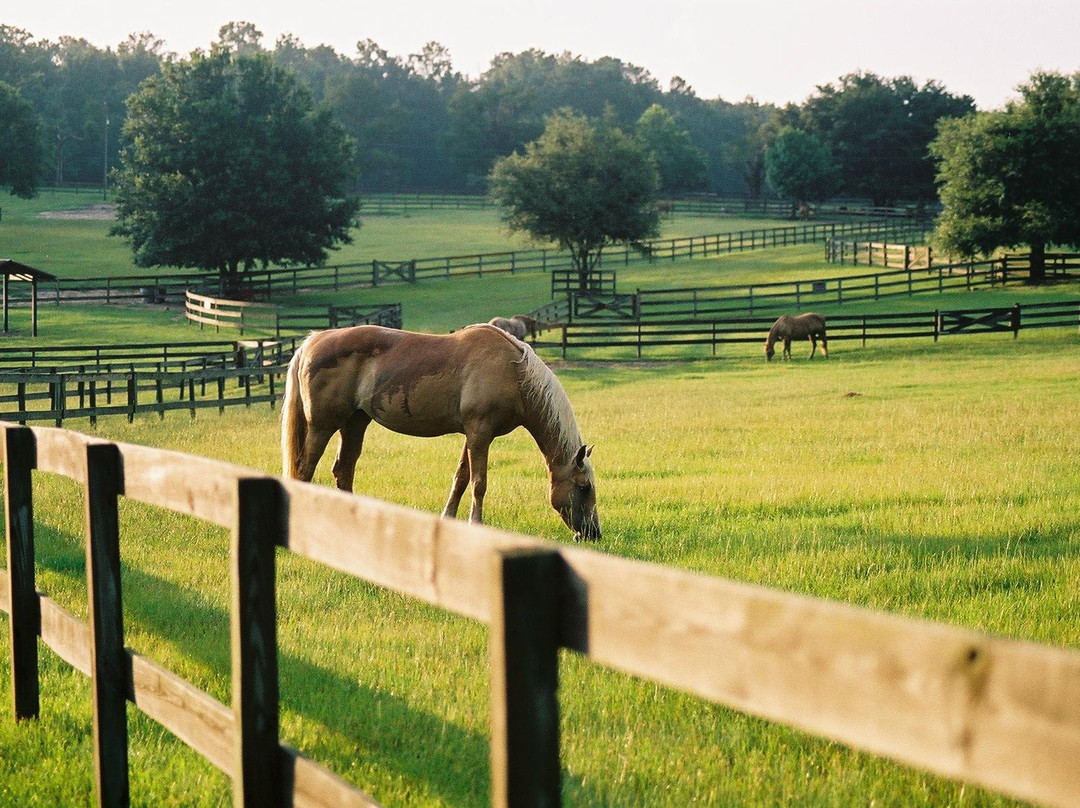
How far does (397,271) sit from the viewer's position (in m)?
55.4

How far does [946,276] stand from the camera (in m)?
46.0

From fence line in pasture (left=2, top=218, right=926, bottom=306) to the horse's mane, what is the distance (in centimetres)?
4125

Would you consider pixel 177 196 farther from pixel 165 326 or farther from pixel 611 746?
pixel 611 746

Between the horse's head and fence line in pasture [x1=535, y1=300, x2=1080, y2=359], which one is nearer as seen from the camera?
the horse's head

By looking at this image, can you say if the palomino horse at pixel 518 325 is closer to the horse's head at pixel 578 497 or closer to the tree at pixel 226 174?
the horse's head at pixel 578 497

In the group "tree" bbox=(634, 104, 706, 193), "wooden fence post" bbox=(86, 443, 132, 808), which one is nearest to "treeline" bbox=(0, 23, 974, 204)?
"tree" bbox=(634, 104, 706, 193)

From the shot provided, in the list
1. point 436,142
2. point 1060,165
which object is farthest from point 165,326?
point 436,142

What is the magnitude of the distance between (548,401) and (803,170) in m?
78.4

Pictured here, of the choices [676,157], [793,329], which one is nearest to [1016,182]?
[793,329]

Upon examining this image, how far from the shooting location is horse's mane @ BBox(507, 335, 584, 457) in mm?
8703

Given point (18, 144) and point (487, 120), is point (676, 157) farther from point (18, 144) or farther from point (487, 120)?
point (18, 144)

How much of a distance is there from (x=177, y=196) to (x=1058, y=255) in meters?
35.4

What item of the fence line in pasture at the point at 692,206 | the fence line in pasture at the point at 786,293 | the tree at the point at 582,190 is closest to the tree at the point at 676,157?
the fence line in pasture at the point at 692,206

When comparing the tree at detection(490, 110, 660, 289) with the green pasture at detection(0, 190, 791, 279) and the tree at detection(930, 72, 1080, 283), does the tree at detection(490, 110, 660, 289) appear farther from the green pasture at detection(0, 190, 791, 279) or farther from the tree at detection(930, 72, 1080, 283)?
the tree at detection(930, 72, 1080, 283)
